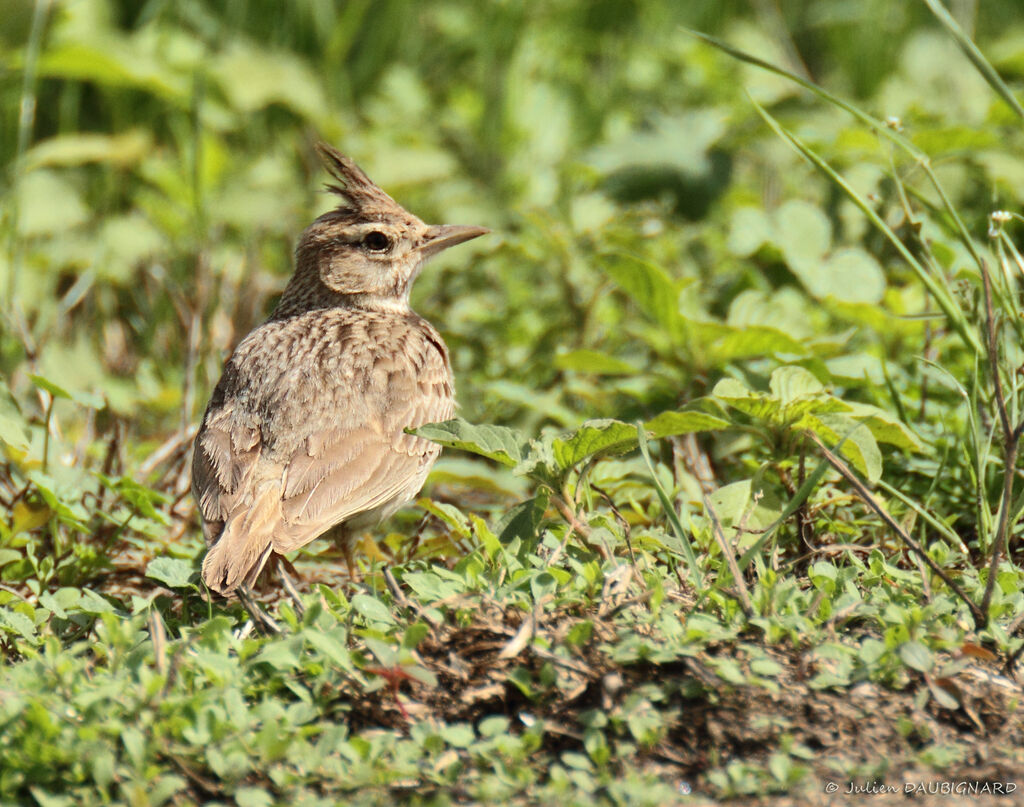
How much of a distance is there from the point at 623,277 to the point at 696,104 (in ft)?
12.6

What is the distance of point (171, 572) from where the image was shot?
3559 mm

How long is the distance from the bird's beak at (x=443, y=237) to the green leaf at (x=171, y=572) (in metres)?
2.15

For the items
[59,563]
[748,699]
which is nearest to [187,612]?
[59,563]

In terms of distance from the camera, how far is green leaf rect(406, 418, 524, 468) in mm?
3078

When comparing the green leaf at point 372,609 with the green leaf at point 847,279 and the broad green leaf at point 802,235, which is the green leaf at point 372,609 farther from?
the broad green leaf at point 802,235

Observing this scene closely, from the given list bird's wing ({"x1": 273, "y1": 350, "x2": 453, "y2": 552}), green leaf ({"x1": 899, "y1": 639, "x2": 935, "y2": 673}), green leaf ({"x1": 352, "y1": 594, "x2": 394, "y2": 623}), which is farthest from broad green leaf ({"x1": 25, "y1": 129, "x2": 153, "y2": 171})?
green leaf ({"x1": 899, "y1": 639, "x2": 935, "y2": 673})

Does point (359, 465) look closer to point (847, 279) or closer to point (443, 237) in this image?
point (443, 237)

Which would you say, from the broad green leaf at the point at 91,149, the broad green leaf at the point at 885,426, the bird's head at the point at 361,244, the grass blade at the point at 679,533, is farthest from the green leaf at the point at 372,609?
the broad green leaf at the point at 91,149

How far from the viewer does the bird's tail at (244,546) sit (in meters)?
3.40

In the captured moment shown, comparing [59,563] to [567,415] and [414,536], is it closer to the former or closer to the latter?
[414,536]

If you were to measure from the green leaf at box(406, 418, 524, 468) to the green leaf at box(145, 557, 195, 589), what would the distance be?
3.04ft

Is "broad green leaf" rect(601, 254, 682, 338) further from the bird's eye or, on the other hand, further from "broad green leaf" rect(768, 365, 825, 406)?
the bird's eye

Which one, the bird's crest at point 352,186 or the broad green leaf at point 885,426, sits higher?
the bird's crest at point 352,186

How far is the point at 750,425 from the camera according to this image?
12.3 ft
